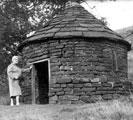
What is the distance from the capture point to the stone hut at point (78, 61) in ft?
42.7

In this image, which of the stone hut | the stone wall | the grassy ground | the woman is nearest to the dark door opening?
the stone hut

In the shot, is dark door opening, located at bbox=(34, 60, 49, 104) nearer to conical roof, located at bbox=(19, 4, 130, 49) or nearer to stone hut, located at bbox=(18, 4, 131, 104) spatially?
stone hut, located at bbox=(18, 4, 131, 104)

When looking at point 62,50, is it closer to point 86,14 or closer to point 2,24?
point 86,14

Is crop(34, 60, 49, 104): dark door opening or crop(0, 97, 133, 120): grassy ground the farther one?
crop(34, 60, 49, 104): dark door opening

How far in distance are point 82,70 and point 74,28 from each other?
5.45 ft

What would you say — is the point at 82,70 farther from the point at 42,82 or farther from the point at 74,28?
the point at 42,82

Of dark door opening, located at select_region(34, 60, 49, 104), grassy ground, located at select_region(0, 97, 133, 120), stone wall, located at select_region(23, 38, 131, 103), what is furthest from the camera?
dark door opening, located at select_region(34, 60, 49, 104)

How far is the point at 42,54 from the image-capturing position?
13867 mm

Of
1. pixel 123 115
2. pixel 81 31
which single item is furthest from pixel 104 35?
pixel 123 115

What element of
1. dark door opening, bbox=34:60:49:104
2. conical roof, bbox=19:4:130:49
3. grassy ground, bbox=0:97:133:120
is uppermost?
conical roof, bbox=19:4:130:49

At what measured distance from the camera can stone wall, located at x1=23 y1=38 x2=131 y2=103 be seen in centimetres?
1296

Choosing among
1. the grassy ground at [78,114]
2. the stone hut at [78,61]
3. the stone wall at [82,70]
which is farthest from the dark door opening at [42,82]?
the grassy ground at [78,114]

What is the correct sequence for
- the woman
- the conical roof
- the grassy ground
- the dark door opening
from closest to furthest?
the grassy ground → the woman → the conical roof → the dark door opening

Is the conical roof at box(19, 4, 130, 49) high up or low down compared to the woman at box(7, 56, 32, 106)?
up
